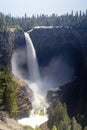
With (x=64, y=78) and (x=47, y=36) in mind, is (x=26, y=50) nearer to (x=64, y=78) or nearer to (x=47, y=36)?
(x=47, y=36)

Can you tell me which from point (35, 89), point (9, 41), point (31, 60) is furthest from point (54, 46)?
point (35, 89)

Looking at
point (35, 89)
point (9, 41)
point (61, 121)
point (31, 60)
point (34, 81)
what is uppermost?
point (9, 41)

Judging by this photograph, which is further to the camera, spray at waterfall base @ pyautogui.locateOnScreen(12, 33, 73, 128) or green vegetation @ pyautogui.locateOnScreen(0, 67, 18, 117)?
spray at waterfall base @ pyautogui.locateOnScreen(12, 33, 73, 128)

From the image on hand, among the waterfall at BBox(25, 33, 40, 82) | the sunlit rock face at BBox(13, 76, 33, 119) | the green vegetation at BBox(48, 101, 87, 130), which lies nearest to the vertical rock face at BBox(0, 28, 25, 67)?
the waterfall at BBox(25, 33, 40, 82)

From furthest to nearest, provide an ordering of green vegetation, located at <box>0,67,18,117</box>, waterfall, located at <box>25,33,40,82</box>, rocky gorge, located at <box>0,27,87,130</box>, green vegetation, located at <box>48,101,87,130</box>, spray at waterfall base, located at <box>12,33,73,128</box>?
waterfall, located at <box>25,33,40,82</box>
rocky gorge, located at <box>0,27,87,130</box>
spray at waterfall base, located at <box>12,33,73,128</box>
green vegetation, located at <box>48,101,87,130</box>
green vegetation, located at <box>0,67,18,117</box>


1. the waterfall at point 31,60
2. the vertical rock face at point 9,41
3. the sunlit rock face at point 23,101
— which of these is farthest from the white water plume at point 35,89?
the vertical rock face at point 9,41

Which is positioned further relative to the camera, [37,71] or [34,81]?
[37,71]

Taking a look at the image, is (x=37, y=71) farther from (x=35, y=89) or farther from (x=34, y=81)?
(x=35, y=89)

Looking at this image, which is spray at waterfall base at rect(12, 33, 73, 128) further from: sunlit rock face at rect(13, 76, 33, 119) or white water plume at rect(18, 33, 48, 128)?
sunlit rock face at rect(13, 76, 33, 119)

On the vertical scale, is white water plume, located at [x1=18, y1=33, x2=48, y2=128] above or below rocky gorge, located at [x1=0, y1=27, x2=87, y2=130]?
below

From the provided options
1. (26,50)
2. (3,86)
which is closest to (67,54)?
(26,50)

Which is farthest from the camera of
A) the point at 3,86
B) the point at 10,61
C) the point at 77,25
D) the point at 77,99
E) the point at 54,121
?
the point at 77,25
